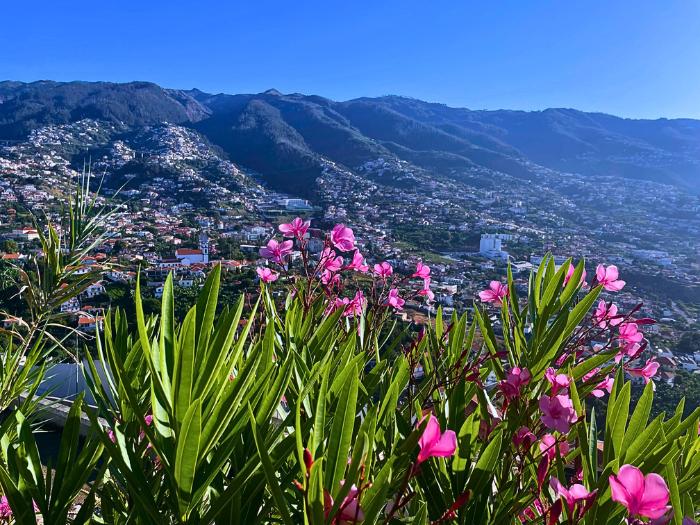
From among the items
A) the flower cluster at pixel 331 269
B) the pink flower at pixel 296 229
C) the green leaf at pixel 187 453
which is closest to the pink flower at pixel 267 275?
the flower cluster at pixel 331 269

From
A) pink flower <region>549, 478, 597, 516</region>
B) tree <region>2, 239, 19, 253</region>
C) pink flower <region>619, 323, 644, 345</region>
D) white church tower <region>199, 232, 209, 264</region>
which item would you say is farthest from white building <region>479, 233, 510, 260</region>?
pink flower <region>549, 478, 597, 516</region>

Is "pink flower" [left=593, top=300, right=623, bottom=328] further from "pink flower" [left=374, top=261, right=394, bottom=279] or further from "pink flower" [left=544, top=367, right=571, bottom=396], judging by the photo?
"pink flower" [left=374, top=261, right=394, bottom=279]

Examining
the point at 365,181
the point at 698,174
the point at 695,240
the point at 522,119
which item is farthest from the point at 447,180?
the point at 522,119

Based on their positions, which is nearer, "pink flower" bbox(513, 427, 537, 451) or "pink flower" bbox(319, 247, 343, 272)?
"pink flower" bbox(513, 427, 537, 451)

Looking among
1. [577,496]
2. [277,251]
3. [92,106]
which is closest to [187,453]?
[577,496]

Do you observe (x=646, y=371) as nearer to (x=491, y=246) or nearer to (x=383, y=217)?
(x=491, y=246)
